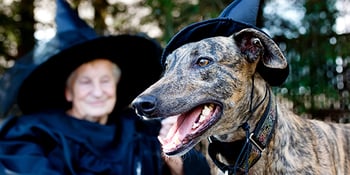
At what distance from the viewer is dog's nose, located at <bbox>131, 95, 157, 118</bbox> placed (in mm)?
2016

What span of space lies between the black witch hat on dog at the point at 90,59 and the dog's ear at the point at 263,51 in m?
1.52

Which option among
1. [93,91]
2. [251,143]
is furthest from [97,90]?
[251,143]

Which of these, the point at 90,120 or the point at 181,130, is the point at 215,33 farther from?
the point at 90,120

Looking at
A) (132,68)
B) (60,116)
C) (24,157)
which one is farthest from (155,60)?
(24,157)

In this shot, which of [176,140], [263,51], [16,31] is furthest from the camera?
[16,31]

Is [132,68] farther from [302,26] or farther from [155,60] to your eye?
[302,26]

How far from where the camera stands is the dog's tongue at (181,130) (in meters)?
2.14

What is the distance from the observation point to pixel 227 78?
2213mm

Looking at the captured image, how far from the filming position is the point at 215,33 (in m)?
2.48

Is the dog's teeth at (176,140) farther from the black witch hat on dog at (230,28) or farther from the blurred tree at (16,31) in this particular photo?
the blurred tree at (16,31)

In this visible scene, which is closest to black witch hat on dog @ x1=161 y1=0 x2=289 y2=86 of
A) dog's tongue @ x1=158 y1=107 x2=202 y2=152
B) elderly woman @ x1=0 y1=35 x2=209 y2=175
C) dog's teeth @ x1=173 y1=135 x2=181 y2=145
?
dog's tongue @ x1=158 y1=107 x2=202 y2=152

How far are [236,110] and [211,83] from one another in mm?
148

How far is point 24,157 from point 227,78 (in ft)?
5.17

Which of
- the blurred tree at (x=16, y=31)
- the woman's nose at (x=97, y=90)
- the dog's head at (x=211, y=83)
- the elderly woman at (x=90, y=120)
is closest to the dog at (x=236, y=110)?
the dog's head at (x=211, y=83)
